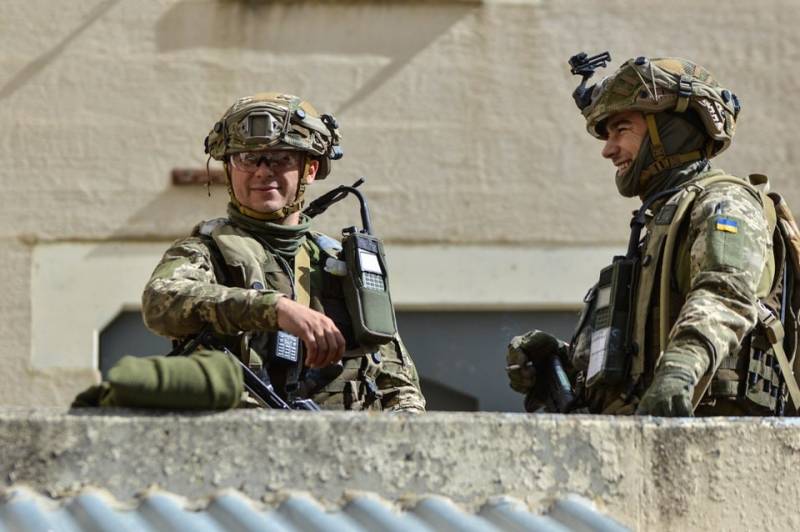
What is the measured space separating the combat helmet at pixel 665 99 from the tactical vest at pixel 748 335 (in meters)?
0.20

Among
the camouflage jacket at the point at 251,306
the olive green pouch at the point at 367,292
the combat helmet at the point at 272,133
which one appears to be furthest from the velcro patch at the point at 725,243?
the combat helmet at the point at 272,133

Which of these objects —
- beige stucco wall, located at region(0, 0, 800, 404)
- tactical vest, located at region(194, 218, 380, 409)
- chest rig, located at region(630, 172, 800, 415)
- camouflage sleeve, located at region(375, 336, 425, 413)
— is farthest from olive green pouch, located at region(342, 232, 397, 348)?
beige stucco wall, located at region(0, 0, 800, 404)

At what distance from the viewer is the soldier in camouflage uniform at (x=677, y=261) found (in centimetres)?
665

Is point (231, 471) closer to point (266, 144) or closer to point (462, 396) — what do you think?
point (266, 144)

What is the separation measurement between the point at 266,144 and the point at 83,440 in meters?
2.17

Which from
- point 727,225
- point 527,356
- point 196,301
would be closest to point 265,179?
point 196,301

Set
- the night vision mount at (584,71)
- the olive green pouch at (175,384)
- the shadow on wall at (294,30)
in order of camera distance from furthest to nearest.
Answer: the shadow on wall at (294,30) < the night vision mount at (584,71) < the olive green pouch at (175,384)

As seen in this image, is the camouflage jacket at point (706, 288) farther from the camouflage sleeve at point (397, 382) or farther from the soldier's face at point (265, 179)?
the soldier's face at point (265, 179)

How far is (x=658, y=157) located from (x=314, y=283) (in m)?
1.18

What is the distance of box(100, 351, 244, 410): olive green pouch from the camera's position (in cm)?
561

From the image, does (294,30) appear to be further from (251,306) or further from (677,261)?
(251,306)

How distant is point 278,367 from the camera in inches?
288

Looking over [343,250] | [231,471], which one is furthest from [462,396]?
[231,471]

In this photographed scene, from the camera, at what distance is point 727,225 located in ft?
22.8
